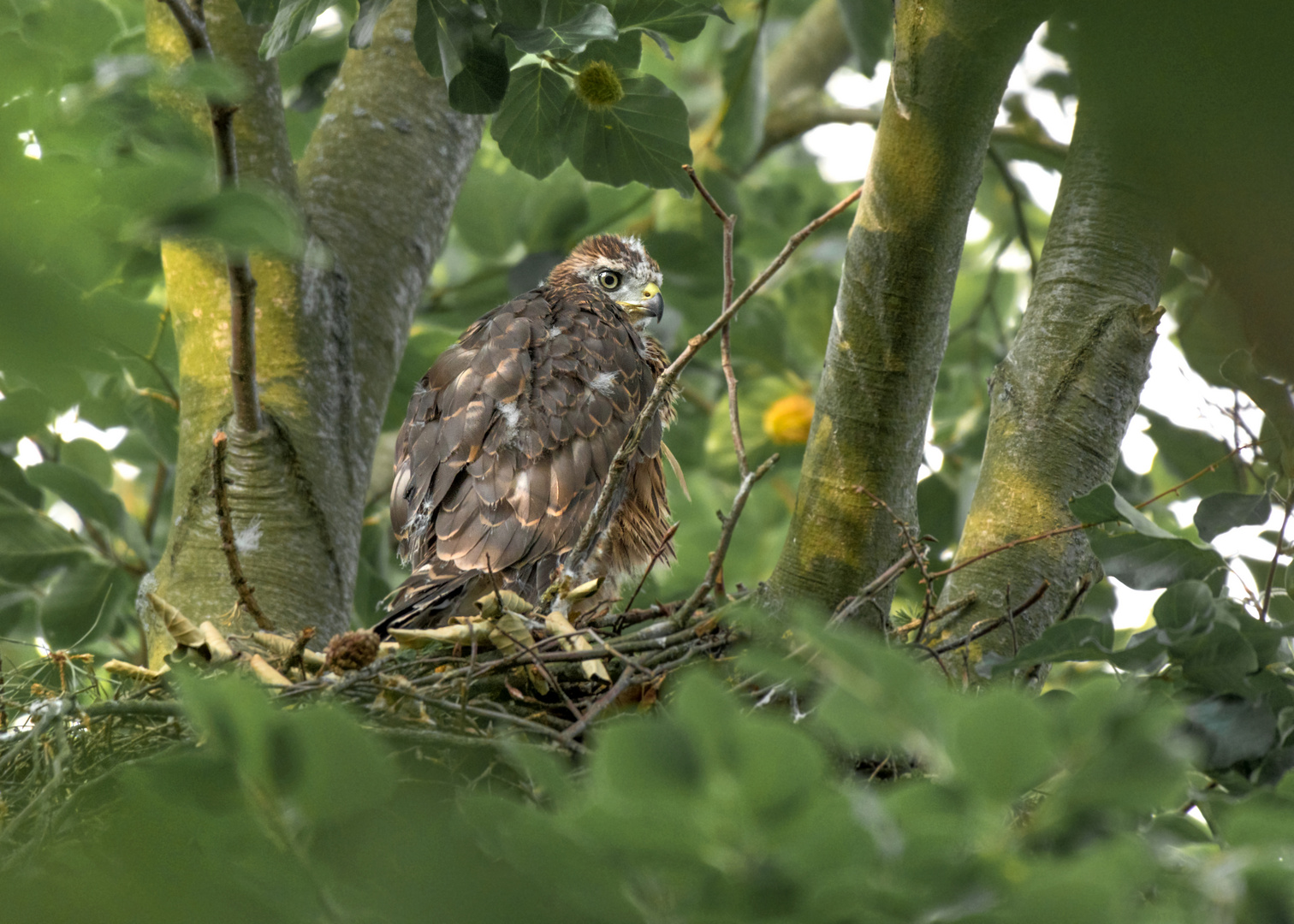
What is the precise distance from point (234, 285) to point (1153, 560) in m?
1.92

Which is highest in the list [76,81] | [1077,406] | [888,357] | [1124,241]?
[76,81]

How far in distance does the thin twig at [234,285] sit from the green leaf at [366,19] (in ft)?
1.02

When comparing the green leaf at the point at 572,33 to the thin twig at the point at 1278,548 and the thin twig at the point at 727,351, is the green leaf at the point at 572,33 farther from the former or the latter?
the thin twig at the point at 1278,548

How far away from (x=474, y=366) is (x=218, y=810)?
2.86 metres

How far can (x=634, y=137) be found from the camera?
110 inches

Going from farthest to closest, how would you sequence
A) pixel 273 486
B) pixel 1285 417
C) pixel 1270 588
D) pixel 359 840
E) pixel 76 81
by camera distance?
pixel 273 486
pixel 1285 417
pixel 1270 588
pixel 76 81
pixel 359 840

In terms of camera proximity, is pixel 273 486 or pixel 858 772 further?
pixel 273 486

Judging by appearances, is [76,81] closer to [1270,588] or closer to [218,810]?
[218,810]

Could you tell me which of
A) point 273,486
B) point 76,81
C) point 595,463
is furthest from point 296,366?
point 76,81

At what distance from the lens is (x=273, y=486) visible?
9.98 ft

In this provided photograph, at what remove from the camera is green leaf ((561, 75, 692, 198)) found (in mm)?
2744

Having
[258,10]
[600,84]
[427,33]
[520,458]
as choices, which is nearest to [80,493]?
[520,458]

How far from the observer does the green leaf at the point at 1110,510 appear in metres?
1.75

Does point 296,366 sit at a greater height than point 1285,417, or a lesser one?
greater
